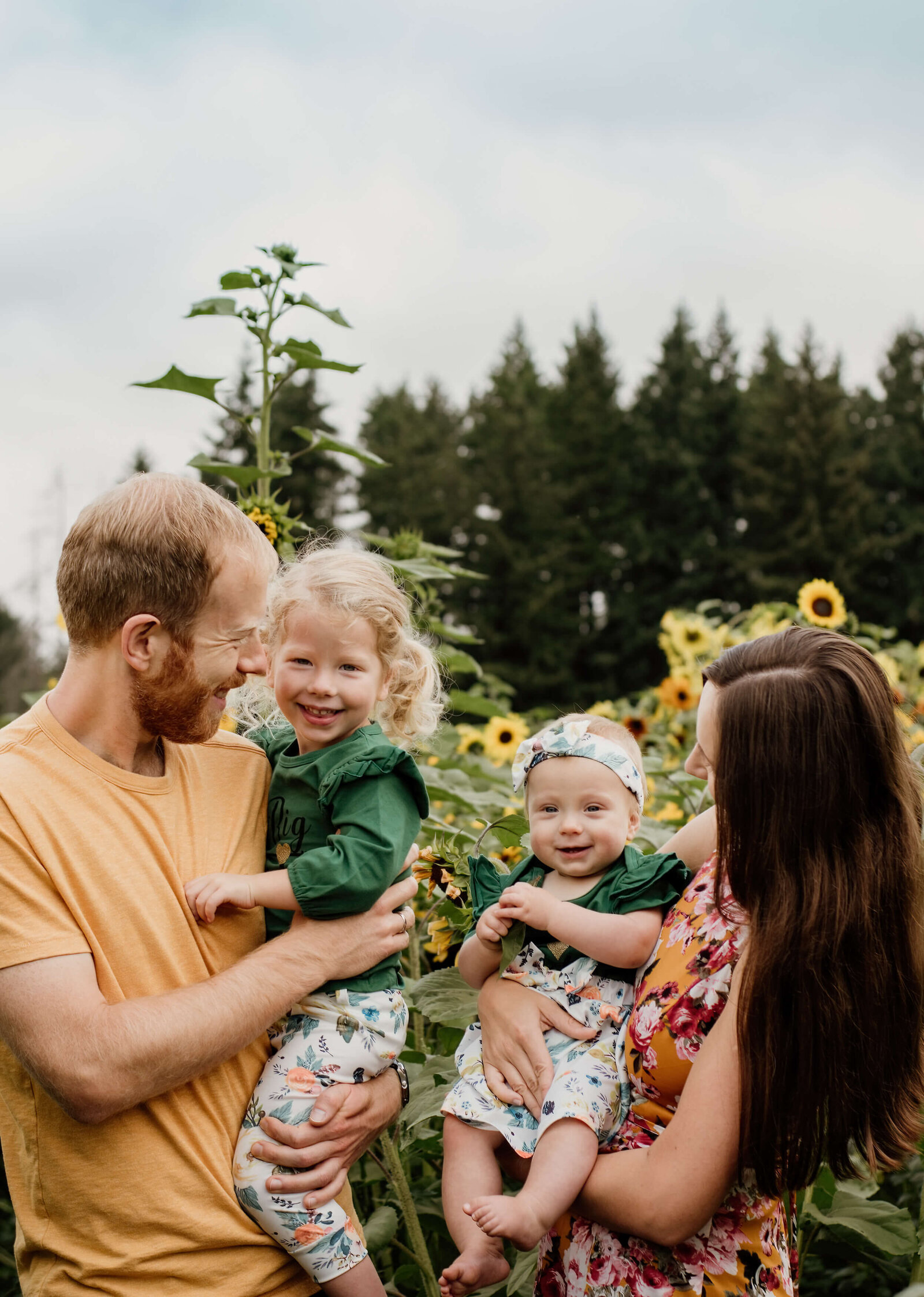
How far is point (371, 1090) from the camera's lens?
1.85 m

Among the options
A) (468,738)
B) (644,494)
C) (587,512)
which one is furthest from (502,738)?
(644,494)

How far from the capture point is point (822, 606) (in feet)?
17.4

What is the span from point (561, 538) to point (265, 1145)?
31767 mm

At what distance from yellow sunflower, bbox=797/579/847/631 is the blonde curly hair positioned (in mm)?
3255

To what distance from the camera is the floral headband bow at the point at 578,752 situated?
192cm

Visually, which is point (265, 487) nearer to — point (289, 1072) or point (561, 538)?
point (289, 1072)

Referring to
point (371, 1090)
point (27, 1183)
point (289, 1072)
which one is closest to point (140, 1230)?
point (27, 1183)

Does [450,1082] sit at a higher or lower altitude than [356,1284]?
higher

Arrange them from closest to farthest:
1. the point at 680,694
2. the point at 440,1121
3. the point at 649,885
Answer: the point at 649,885, the point at 440,1121, the point at 680,694

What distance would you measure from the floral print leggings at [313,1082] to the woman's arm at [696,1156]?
0.45 meters

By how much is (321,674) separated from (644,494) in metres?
34.9

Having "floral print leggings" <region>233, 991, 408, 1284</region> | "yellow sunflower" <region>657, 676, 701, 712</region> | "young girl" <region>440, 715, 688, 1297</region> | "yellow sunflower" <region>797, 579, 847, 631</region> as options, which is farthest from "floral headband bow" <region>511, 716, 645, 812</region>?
"yellow sunflower" <region>657, 676, 701, 712</region>

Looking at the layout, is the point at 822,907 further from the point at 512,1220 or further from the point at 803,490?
the point at 803,490

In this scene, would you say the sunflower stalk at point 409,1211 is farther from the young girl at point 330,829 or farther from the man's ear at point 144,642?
the man's ear at point 144,642
